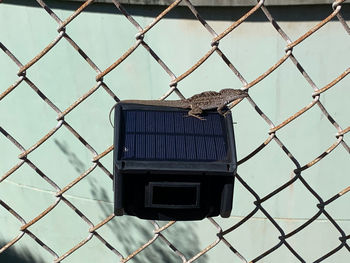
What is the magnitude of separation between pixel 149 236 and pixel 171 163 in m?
2.65

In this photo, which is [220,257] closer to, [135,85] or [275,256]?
[275,256]

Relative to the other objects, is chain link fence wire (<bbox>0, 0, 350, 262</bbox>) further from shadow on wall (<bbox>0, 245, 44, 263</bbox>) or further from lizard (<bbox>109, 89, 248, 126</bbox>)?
shadow on wall (<bbox>0, 245, 44, 263</bbox>)

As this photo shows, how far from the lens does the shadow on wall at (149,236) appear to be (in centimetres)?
409

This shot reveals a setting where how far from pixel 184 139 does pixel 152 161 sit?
0.44 ft

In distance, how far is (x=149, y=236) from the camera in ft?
13.8

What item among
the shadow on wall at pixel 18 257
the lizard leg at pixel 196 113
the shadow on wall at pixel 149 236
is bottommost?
the shadow on wall at pixel 149 236

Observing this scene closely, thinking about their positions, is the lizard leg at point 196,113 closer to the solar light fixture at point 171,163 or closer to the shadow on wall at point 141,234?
the solar light fixture at point 171,163

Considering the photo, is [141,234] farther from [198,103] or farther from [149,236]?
[198,103]

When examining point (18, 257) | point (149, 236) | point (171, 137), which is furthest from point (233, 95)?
point (18, 257)

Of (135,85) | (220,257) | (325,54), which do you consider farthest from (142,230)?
(325,54)

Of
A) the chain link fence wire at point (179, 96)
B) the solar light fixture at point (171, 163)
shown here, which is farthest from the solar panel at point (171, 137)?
the chain link fence wire at point (179, 96)

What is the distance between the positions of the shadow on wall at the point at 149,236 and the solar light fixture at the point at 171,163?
2.32 metres

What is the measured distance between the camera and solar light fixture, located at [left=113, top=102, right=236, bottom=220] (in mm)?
1648

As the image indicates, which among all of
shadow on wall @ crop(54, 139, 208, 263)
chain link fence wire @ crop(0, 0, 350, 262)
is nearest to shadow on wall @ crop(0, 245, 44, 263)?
shadow on wall @ crop(54, 139, 208, 263)
